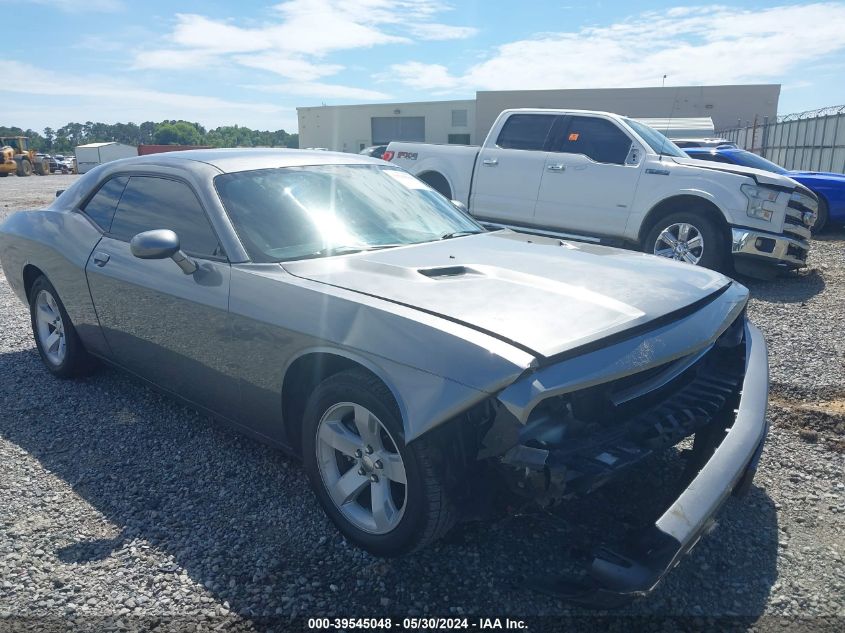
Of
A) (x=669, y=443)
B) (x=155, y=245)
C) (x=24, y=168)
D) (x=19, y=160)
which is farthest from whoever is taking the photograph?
(x=24, y=168)

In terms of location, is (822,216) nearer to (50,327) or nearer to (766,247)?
(766,247)

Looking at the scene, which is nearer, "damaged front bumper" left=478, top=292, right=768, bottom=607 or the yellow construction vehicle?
"damaged front bumper" left=478, top=292, right=768, bottom=607

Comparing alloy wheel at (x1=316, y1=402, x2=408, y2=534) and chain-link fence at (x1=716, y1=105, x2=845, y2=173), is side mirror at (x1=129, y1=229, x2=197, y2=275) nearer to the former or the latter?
alloy wheel at (x1=316, y1=402, x2=408, y2=534)

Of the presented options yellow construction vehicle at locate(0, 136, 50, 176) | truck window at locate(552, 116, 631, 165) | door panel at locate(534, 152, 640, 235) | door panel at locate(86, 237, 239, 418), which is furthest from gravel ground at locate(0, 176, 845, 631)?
yellow construction vehicle at locate(0, 136, 50, 176)

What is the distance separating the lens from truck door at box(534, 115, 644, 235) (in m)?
7.73

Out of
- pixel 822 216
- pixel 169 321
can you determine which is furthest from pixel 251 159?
pixel 822 216

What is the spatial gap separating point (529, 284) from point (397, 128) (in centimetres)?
5230

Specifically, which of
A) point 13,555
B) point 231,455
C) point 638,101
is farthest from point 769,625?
point 638,101

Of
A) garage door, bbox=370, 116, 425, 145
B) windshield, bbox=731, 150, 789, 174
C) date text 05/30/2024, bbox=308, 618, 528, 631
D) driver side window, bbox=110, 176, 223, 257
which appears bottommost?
date text 05/30/2024, bbox=308, 618, 528, 631

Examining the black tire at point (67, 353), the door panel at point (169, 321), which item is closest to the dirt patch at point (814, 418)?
the door panel at point (169, 321)

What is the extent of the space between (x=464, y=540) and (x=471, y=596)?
1.14 feet

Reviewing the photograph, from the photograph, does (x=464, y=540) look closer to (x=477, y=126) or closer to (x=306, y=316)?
(x=306, y=316)

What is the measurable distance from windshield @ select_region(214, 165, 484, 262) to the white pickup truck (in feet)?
14.2

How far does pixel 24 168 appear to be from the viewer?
142 feet
